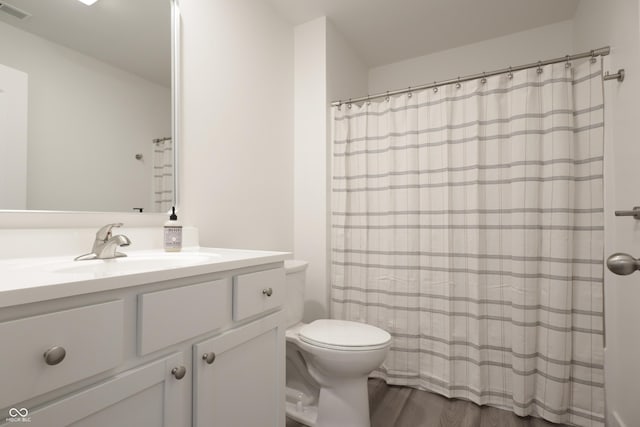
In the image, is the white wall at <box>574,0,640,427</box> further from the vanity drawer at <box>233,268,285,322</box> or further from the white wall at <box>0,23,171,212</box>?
the white wall at <box>0,23,171,212</box>

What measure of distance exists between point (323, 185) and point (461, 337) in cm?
121

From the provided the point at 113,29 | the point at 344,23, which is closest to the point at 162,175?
the point at 113,29

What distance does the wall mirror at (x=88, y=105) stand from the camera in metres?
0.96

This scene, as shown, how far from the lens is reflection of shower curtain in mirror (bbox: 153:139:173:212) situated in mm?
1326

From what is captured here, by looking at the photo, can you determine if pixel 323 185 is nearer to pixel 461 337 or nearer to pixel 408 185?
pixel 408 185

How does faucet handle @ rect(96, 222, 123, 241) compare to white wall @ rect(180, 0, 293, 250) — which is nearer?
faucet handle @ rect(96, 222, 123, 241)

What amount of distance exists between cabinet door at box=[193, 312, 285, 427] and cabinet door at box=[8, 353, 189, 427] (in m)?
0.05

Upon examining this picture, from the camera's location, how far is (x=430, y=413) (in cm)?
158

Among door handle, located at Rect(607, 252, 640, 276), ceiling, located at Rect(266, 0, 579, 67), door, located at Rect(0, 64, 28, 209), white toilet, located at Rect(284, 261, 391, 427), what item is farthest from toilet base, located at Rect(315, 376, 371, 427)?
ceiling, located at Rect(266, 0, 579, 67)

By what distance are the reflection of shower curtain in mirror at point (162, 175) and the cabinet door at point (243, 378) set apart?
705 millimetres

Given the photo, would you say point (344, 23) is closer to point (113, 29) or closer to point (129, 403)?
point (113, 29)

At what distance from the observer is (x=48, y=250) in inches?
38.1

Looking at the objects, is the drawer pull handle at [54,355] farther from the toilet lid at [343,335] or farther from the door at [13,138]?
the toilet lid at [343,335]

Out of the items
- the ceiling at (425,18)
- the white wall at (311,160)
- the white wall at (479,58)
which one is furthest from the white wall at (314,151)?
the white wall at (479,58)
